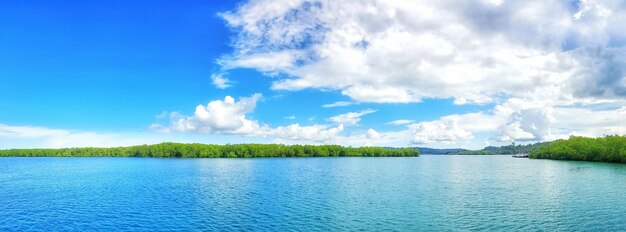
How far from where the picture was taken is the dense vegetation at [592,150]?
12607 centimetres

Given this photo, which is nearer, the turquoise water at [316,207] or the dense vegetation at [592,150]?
the turquoise water at [316,207]

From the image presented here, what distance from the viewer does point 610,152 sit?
12900cm

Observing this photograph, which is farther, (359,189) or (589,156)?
(589,156)

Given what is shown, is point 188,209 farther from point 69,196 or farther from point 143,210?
point 69,196

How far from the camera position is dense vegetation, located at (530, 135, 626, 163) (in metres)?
126

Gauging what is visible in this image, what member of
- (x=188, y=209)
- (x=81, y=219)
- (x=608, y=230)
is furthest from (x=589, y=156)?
(x=81, y=219)

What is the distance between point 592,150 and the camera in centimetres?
14075

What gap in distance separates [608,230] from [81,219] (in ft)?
144

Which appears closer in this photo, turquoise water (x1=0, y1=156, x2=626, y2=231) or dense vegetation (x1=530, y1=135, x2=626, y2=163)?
turquoise water (x1=0, y1=156, x2=626, y2=231)

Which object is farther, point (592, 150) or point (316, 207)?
point (592, 150)

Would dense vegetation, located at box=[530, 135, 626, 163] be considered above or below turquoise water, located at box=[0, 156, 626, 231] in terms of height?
above

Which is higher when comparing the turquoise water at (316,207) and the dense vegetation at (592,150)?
the dense vegetation at (592,150)

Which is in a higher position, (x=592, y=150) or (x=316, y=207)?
(x=592, y=150)

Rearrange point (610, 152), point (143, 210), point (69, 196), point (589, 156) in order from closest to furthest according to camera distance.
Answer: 1. point (143, 210)
2. point (69, 196)
3. point (610, 152)
4. point (589, 156)
